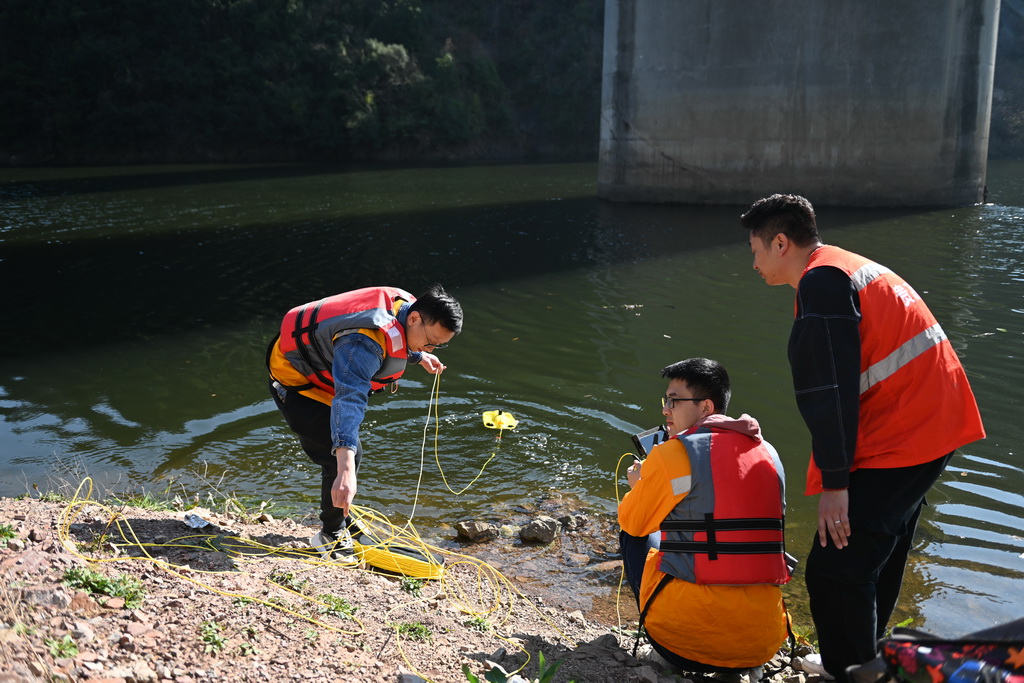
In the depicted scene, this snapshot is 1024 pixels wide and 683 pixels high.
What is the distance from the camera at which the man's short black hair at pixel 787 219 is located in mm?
3492

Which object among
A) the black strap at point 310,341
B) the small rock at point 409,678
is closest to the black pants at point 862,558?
the small rock at point 409,678

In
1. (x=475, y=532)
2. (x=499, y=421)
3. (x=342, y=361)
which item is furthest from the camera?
(x=499, y=421)


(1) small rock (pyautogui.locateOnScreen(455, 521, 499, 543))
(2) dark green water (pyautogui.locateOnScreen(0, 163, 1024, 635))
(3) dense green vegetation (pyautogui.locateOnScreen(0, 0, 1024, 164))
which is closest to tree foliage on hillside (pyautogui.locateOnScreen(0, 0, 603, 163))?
(3) dense green vegetation (pyautogui.locateOnScreen(0, 0, 1024, 164))

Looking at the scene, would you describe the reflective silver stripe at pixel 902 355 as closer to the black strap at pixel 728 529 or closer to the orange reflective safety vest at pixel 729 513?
the orange reflective safety vest at pixel 729 513

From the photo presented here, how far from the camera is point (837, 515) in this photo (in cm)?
333

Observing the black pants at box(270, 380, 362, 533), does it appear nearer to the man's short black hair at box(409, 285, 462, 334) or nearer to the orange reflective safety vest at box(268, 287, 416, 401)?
the orange reflective safety vest at box(268, 287, 416, 401)

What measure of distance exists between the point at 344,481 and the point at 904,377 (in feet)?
7.84

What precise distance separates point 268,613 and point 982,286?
13.3 m

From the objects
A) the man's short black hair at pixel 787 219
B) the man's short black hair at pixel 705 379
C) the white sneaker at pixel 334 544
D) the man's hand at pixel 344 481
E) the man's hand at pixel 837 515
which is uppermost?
the man's short black hair at pixel 787 219

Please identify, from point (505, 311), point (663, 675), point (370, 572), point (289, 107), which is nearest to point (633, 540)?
point (663, 675)

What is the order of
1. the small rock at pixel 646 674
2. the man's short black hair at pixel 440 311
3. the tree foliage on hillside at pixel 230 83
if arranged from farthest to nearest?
the tree foliage on hillside at pixel 230 83, the man's short black hair at pixel 440 311, the small rock at pixel 646 674

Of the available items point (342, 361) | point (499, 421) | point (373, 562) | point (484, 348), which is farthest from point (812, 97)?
point (342, 361)

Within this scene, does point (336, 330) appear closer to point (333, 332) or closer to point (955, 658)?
point (333, 332)

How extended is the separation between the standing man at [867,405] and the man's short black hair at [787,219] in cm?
2
